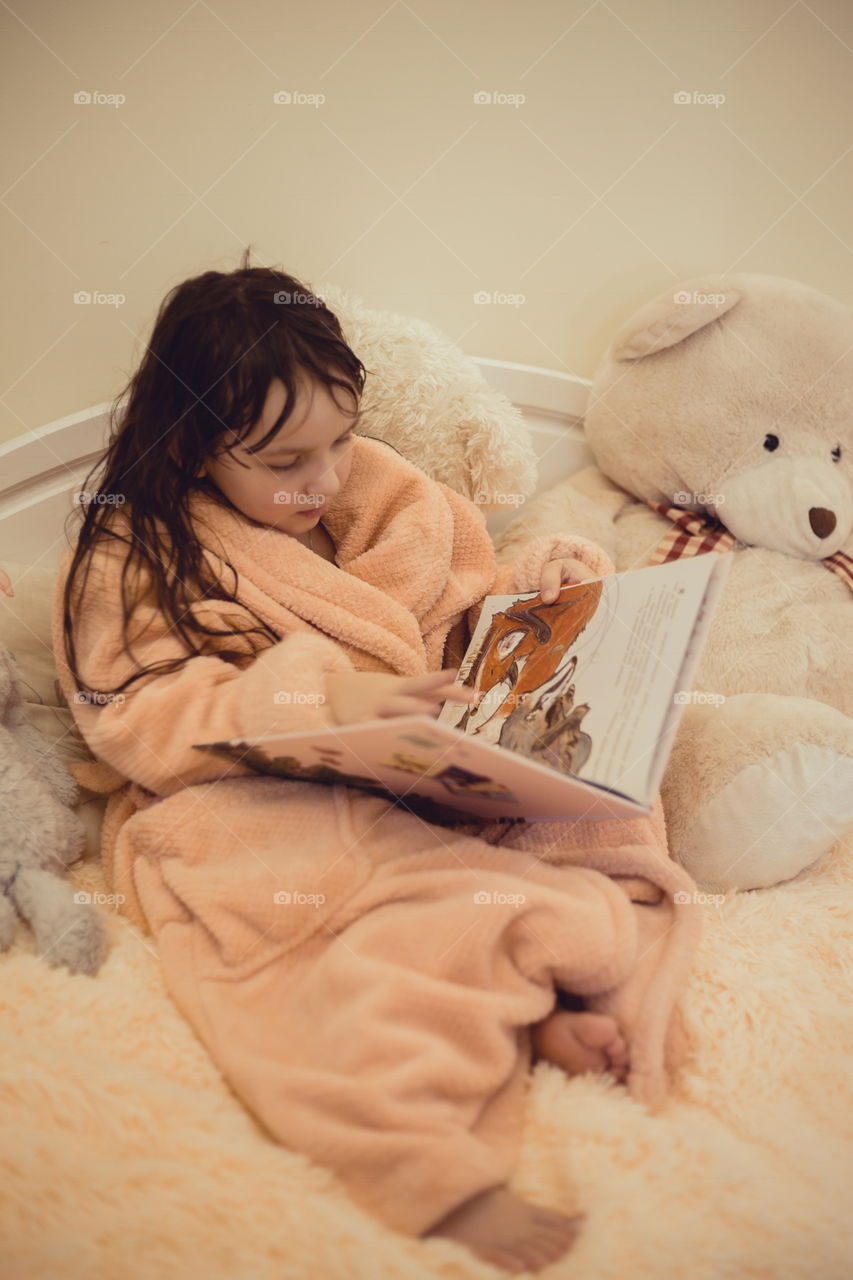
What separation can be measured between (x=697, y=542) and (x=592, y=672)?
473 mm

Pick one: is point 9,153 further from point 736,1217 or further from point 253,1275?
point 736,1217

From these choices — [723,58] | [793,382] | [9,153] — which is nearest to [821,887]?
[793,382]

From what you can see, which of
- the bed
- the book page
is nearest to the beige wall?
the book page

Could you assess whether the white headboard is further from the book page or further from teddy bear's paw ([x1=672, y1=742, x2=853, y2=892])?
teddy bear's paw ([x1=672, y1=742, x2=853, y2=892])

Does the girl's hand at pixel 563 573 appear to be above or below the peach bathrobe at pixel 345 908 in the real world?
above

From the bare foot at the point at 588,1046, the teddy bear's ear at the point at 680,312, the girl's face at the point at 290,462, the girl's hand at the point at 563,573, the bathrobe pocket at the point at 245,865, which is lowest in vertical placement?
the bathrobe pocket at the point at 245,865

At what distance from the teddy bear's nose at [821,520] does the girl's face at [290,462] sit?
599 mm

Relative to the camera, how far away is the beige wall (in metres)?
1.16

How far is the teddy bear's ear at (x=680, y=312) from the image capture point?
3.76 ft

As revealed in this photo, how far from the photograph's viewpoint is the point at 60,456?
47.9 inches

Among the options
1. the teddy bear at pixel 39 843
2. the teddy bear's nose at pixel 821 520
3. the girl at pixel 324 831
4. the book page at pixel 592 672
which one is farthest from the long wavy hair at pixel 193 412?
the teddy bear's nose at pixel 821 520

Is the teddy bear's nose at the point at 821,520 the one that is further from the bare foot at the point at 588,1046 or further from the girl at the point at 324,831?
the bare foot at the point at 588,1046

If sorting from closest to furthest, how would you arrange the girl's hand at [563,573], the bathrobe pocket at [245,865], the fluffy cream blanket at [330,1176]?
the fluffy cream blanket at [330,1176] → the bathrobe pocket at [245,865] → the girl's hand at [563,573]

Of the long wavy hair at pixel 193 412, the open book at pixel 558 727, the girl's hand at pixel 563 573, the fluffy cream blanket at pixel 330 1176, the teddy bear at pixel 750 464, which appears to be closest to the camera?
the fluffy cream blanket at pixel 330 1176
